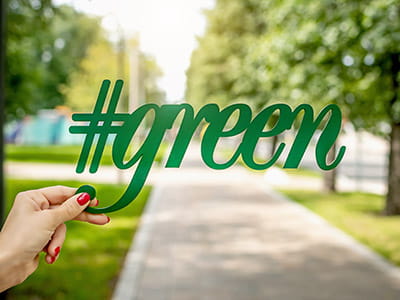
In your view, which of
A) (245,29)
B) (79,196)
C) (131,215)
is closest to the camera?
(79,196)

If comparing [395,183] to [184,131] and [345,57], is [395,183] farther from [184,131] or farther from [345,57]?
[184,131]

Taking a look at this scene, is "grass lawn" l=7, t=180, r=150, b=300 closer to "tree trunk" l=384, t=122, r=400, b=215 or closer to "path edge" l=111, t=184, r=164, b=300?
"path edge" l=111, t=184, r=164, b=300

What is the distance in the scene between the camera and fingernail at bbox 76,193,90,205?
894 mm

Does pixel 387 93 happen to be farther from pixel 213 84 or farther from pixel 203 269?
pixel 213 84

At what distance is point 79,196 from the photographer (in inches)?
35.4

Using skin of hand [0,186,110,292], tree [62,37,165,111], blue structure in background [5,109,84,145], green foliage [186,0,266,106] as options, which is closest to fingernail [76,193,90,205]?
skin of hand [0,186,110,292]

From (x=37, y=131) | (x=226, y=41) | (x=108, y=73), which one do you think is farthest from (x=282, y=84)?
(x=37, y=131)

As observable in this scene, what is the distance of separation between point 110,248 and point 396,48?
4.22 meters

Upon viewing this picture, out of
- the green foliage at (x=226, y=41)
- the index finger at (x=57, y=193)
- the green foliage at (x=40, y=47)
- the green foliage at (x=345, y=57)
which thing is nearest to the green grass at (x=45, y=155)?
the green foliage at (x=40, y=47)

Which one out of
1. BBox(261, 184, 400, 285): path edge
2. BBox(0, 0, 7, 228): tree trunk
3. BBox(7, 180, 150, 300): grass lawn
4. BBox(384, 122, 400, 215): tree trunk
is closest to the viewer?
BBox(0, 0, 7, 228): tree trunk

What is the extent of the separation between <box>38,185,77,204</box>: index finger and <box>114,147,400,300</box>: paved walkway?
1.89m

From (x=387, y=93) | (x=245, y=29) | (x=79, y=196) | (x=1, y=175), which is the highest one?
(x=245, y=29)

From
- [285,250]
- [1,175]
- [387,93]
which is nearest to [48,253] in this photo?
[1,175]

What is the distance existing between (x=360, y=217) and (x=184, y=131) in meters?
8.06
